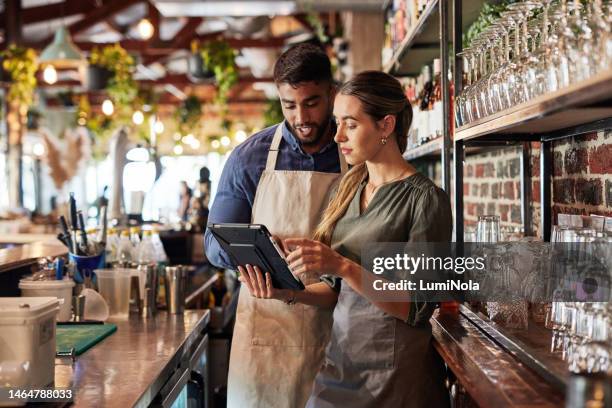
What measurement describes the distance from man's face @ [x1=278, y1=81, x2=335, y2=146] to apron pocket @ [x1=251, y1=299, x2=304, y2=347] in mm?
592

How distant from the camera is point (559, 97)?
5.09 feet

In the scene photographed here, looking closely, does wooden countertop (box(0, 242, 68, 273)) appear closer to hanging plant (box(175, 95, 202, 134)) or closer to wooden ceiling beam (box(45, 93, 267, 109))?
hanging plant (box(175, 95, 202, 134))

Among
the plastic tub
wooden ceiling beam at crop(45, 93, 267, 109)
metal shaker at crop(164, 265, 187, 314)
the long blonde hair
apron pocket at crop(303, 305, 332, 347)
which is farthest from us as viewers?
wooden ceiling beam at crop(45, 93, 267, 109)

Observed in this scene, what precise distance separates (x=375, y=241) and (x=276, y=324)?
738 millimetres

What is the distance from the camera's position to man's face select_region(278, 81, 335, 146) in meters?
2.56

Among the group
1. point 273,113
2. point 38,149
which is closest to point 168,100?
point 38,149

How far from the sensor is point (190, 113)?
1550 centimetres

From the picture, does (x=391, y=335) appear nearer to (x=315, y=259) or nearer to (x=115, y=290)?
(x=315, y=259)

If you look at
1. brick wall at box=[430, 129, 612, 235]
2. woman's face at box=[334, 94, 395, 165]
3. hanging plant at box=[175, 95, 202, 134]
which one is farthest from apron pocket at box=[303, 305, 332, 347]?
hanging plant at box=[175, 95, 202, 134]

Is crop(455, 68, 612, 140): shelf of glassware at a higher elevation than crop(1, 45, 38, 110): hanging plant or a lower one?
lower

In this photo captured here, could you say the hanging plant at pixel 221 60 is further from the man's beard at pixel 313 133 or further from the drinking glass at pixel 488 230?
the drinking glass at pixel 488 230

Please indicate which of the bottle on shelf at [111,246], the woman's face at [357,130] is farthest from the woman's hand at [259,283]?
the bottle on shelf at [111,246]

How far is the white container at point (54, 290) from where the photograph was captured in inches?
115

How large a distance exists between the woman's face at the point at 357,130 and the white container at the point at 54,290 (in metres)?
1.41
